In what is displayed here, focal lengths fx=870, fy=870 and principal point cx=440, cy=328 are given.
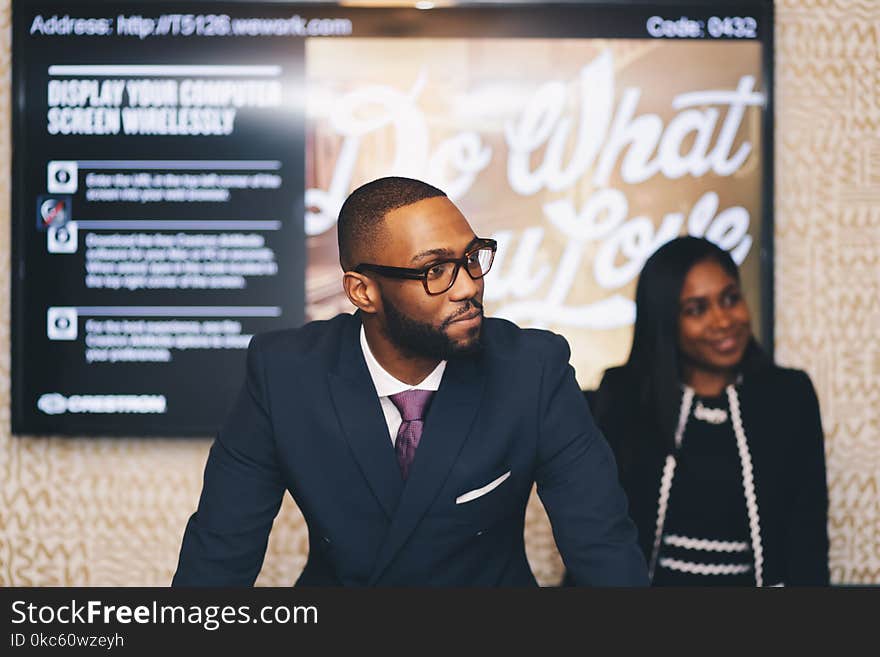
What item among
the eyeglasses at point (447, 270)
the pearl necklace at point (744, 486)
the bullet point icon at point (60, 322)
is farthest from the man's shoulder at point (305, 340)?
the bullet point icon at point (60, 322)

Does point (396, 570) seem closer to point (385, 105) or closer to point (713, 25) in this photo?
point (385, 105)

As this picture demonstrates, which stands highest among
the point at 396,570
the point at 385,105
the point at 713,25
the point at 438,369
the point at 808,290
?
the point at 713,25

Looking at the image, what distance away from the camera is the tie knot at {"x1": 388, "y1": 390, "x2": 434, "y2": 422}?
1.66 metres

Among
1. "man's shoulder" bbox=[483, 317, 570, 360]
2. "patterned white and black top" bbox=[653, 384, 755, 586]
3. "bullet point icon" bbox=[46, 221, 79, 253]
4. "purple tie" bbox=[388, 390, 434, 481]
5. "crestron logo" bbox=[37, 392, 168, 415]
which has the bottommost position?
"patterned white and black top" bbox=[653, 384, 755, 586]

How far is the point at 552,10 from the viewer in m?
2.75

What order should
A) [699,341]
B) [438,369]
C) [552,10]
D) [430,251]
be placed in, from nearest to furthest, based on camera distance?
[430,251], [438,369], [699,341], [552,10]

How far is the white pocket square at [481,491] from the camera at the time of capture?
5.16 ft

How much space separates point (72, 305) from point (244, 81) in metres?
0.90

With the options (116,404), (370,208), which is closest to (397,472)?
(370,208)

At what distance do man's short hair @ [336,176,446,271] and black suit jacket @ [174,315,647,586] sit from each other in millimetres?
205

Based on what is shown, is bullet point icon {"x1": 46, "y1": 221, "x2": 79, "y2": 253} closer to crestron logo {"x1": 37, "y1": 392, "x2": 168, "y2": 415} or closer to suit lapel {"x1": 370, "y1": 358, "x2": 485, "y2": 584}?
crestron logo {"x1": 37, "y1": 392, "x2": 168, "y2": 415}

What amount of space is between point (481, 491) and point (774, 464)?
1.15 meters

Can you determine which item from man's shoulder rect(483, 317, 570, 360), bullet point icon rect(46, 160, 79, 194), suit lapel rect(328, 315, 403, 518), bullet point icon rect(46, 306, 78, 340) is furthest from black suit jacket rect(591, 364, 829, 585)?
bullet point icon rect(46, 160, 79, 194)

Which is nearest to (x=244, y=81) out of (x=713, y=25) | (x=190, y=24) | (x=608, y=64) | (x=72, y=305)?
(x=190, y=24)
